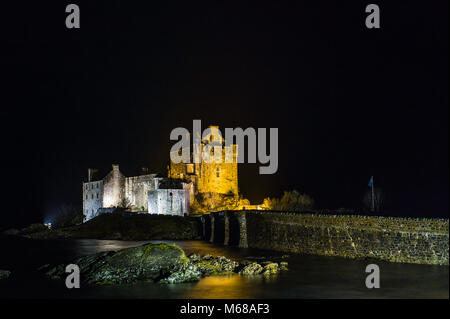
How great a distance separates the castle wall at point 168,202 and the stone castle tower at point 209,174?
8.21 m

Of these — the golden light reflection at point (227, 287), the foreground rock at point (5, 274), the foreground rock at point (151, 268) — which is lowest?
the foreground rock at point (5, 274)

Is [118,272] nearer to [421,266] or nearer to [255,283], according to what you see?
[255,283]

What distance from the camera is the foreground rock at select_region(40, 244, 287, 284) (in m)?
28.7

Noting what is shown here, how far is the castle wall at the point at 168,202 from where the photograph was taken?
61750 mm

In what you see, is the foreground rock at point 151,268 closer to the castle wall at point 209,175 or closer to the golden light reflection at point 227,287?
the golden light reflection at point 227,287

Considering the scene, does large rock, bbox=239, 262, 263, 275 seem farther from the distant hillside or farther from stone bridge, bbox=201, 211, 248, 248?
the distant hillside

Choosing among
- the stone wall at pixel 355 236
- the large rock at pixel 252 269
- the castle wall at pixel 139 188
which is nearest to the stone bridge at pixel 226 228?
the stone wall at pixel 355 236

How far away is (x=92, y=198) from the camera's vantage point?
77250 millimetres

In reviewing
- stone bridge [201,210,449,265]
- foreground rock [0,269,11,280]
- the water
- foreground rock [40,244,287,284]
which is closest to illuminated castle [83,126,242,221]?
stone bridge [201,210,449,265]

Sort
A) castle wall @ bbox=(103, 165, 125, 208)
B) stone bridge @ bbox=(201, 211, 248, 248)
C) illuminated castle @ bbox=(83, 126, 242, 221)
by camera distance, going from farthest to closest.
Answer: castle wall @ bbox=(103, 165, 125, 208) → illuminated castle @ bbox=(83, 126, 242, 221) → stone bridge @ bbox=(201, 211, 248, 248)

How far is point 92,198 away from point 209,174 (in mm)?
17975

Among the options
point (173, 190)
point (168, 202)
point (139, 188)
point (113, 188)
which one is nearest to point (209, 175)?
point (139, 188)
